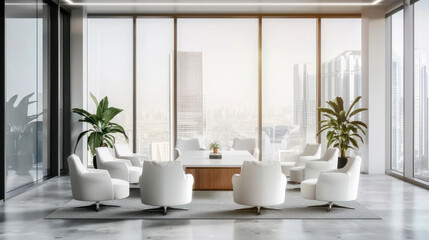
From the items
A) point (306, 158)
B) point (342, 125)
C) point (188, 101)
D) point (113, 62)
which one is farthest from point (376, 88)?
point (113, 62)

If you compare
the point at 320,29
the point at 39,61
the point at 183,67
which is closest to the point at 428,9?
the point at 320,29

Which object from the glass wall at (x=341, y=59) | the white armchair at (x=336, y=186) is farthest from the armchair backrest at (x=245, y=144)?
the white armchair at (x=336, y=186)

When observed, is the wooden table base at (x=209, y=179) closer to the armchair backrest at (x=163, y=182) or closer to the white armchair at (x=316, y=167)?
the white armchair at (x=316, y=167)

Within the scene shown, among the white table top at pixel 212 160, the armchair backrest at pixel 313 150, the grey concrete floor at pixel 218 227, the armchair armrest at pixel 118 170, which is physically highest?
the armchair backrest at pixel 313 150

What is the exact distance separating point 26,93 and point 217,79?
425 cm

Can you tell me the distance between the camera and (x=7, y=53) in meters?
7.29

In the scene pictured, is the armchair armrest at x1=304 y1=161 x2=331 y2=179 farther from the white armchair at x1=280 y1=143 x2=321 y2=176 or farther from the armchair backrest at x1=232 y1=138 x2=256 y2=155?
the armchair backrest at x1=232 y1=138 x2=256 y2=155


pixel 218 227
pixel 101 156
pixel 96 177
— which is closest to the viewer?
pixel 218 227

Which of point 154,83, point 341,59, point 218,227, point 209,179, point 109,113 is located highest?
point 341,59

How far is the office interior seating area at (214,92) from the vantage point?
308 inches

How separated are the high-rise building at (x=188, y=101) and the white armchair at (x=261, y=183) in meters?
4.73

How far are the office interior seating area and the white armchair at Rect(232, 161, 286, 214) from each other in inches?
28.4

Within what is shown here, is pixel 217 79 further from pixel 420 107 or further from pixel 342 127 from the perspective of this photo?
pixel 420 107

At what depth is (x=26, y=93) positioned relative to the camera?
803cm
